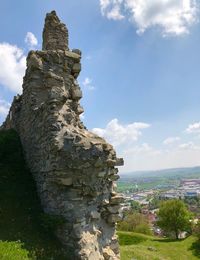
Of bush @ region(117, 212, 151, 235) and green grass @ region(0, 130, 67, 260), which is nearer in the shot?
green grass @ region(0, 130, 67, 260)

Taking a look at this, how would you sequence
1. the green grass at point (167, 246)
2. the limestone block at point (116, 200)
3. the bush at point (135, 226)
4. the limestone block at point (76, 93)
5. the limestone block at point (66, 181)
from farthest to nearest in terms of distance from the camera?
the bush at point (135, 226), the green grass at point (167, 246), the limestone block at point (76, 93), the limestone block at point (116, 200), the limestone block at point (66, 181)

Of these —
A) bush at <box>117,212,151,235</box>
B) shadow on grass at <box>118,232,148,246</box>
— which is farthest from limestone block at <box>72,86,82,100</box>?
bush at <box>117,212,151,235</box>

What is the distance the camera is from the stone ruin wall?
1303cm

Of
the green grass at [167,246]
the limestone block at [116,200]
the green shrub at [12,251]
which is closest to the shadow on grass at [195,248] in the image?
the green grass at [167,246]

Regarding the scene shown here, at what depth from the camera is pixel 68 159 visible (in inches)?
521

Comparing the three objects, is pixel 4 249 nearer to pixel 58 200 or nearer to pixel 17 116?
pixel 58 200

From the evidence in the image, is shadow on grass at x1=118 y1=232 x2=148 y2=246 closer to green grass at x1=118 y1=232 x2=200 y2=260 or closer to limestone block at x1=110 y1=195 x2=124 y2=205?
green grass at x1=118 y1=232 x2=200 y2=260

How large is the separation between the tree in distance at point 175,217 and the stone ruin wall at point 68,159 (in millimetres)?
51488

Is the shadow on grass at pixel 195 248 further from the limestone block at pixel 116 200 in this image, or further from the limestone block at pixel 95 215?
the limestone block at pixel 95 215

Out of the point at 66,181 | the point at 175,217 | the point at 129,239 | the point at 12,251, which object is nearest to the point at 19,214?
the point at 66,181

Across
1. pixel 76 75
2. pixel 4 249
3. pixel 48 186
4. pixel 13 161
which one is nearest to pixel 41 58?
pixel 76 75

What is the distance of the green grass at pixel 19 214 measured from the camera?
11.7m

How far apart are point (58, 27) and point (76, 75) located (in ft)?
9.23

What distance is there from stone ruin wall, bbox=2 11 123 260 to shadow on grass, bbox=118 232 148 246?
1222 inches
